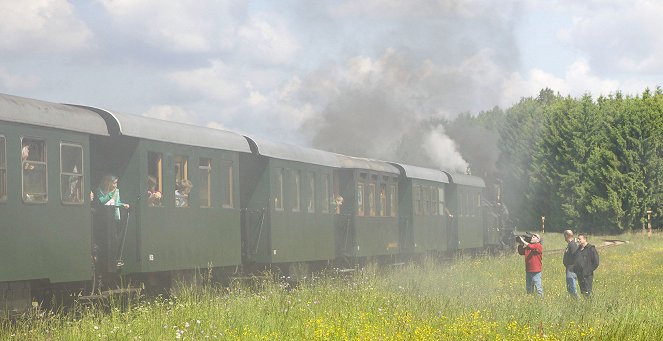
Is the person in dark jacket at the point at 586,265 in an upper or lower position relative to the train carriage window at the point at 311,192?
lower

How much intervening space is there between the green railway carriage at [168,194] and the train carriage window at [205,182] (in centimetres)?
2

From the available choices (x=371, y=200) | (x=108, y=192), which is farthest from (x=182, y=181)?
(x=371, y=200)

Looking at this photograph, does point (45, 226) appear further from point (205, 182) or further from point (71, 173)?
point (205, 182)

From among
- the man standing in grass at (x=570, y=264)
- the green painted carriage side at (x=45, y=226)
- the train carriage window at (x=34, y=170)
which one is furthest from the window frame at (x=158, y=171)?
the man standing in grass at (x=570, y=264)

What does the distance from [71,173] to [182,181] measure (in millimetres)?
3351

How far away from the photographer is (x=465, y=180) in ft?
119

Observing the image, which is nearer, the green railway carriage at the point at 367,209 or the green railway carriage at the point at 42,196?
the green railway carriage at the point at 42,196

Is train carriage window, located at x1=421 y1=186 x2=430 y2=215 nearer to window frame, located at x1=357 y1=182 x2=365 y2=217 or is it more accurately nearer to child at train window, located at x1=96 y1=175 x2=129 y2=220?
window frame, located at x1=357 y1=182 x2=365 y2=217

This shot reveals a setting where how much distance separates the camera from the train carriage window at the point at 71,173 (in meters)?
14.5

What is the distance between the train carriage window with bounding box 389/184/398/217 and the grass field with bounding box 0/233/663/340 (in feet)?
26.4

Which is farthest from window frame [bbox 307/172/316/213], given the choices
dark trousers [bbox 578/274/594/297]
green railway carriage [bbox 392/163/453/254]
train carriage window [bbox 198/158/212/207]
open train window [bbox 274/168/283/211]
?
green railway carriage [bbox 392/163/453/254]

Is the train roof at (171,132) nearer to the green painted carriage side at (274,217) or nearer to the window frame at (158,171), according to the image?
the window frame at (158,171)

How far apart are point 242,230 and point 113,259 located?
16.9 ft

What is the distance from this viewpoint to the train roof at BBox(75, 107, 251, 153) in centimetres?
1609
